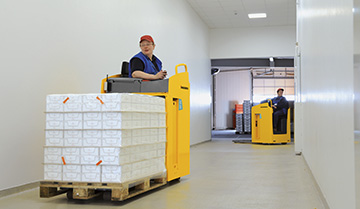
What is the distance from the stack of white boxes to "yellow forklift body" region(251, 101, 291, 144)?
950cm

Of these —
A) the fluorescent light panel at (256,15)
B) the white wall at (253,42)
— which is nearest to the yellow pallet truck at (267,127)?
the white wall at (253,42)

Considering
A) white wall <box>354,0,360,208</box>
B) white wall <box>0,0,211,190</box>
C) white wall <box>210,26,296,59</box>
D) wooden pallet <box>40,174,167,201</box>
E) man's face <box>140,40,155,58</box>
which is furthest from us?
white wall <box>210,26,296,59</box>

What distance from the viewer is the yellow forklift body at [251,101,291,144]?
13.3 meters

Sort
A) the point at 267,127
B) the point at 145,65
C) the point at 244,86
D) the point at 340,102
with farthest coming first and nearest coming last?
the point at 244,86
the point at 267,127
the point at 145,65
the point at 340,102

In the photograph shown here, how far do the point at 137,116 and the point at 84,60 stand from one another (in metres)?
2.15

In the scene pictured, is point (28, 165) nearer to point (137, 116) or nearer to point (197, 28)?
point (137, 116)

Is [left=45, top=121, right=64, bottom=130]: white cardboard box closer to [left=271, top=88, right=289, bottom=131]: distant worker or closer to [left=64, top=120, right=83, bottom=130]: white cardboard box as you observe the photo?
[left=64, top=120, right=83, bottom=130]: white cardboard box

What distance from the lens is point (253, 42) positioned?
51.0 ft

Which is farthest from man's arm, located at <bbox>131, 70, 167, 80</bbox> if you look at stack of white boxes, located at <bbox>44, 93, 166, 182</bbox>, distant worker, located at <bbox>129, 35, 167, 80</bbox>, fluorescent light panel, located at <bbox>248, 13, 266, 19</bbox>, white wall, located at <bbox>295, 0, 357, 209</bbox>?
fluorescent light panel, located at <bbox>248, 13, 266, 19</bbox>

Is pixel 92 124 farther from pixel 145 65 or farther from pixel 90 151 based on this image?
pixel 145 65

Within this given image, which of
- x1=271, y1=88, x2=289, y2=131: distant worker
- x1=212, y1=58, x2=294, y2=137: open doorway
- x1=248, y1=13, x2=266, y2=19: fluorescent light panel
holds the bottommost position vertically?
x1=271, y1=88, x2=289, y2=131: distant worker

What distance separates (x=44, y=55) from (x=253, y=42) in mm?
11370

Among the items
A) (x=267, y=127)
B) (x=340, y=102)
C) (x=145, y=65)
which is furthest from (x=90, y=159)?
(x=267, y=127)

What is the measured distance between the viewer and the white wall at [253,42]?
603 inches
